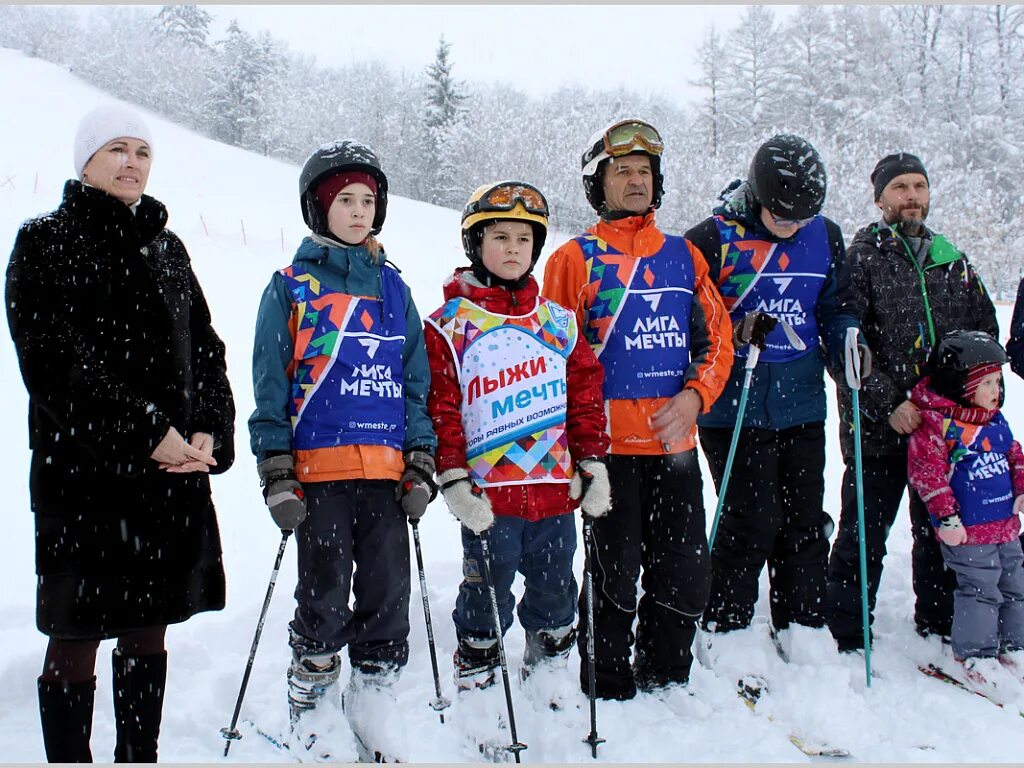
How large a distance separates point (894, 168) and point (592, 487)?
2.65 metres

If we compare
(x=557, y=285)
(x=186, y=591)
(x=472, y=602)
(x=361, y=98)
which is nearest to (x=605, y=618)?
(x=472, y=602)

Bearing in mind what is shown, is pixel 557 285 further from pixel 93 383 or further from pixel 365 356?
pixel 93 383

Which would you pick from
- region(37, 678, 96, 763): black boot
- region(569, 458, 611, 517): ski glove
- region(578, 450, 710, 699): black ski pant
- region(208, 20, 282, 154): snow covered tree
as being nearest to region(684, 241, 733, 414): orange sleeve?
region(578, 450, 710, 699): black ski pant

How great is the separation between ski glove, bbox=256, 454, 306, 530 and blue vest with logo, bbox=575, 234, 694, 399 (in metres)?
1.44

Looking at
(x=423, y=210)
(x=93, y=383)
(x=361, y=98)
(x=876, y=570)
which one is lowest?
(x=876, y=570)

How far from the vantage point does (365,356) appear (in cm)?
297

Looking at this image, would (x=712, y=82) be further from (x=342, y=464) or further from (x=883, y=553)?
(x=342, y=464)

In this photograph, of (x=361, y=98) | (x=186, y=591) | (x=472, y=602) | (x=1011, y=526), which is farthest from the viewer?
(x=361, y=98)

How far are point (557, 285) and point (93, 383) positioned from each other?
6.41 ft

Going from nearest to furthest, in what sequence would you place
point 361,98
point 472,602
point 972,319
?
point 472,602 < point 972,319 < point 361,98

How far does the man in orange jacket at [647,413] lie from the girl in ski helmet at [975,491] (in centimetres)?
129

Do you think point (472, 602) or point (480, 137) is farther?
point (480, 137)

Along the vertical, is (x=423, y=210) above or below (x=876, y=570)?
above

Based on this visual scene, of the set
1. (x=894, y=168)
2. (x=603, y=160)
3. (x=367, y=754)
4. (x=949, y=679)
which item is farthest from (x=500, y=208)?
(x=949, y=679)
